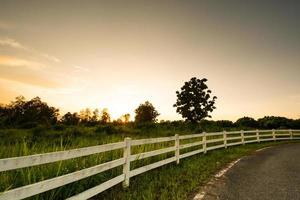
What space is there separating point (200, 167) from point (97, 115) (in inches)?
6773

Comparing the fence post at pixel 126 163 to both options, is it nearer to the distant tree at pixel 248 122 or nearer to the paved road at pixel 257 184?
the paved road at pixel 257 184

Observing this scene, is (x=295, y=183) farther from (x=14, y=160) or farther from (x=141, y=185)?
(x=14, y=160)

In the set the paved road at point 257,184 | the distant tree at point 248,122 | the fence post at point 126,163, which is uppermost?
the distant tree at point 248,122

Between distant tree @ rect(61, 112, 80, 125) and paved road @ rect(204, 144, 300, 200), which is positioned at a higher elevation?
distant tree @ rect(61, 112, 80, 125)

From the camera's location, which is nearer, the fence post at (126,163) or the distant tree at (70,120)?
the fence post at (126,163)

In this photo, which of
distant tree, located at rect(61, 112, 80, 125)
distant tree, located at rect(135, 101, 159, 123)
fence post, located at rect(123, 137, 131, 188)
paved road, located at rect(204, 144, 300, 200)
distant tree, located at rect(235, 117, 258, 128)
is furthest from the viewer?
distant tree, located at rect(135, 101, 159, 123)

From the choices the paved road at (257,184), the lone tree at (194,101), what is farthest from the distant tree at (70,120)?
the paved road at (257,184)

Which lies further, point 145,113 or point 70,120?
point 145,113

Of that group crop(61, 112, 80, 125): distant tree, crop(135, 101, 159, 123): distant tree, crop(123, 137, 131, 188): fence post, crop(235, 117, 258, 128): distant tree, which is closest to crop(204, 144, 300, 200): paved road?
crop(123, 137, 131, 188): fence post

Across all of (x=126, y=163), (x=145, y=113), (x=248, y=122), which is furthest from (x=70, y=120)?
(x=126, y=163)

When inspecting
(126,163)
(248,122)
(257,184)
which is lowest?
(257,184)

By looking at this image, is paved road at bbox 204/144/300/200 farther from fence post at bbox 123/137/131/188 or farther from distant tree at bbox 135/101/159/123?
distant tree at bbox 135/101/159/123

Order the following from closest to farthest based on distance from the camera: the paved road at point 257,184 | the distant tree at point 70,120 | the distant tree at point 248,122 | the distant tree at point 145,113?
the paved road at point 257,184 → the distant tree at point 248,122 → the distant tree at point 70,120 → the distant tree at point 145,113

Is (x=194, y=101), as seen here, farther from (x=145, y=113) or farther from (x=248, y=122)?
(x=145, y=113)
